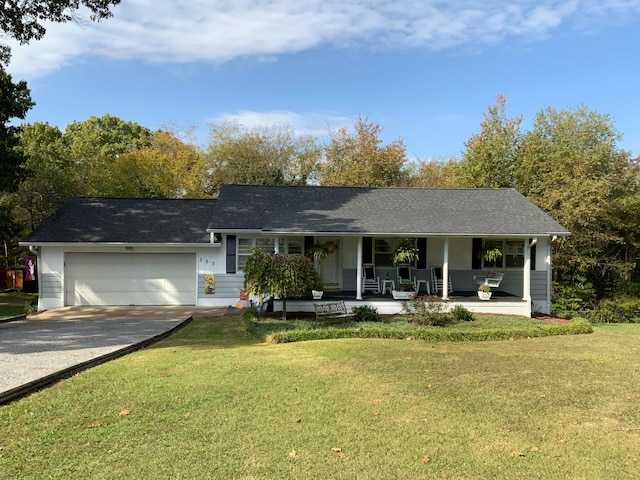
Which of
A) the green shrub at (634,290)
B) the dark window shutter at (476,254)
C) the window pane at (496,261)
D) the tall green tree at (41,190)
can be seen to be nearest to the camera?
the dark window shutter at (476,254)

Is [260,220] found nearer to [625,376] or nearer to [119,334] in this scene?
[119,334]

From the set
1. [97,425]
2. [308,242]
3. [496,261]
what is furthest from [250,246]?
[97,425]

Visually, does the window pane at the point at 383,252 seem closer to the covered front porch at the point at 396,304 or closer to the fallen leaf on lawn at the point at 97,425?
the covered front porch at the point at 396,304

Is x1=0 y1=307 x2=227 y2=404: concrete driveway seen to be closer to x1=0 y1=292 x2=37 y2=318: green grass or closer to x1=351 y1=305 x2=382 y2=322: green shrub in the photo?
x1=0 y1=292 x2=37 y2=318: green grass

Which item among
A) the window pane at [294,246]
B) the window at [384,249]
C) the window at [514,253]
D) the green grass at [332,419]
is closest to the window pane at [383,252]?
the window at [384,249]

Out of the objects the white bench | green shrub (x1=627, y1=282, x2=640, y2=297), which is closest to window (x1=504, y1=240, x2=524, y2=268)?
the white bench

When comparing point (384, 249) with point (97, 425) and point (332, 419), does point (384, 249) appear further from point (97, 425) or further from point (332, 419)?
point (97, 425)

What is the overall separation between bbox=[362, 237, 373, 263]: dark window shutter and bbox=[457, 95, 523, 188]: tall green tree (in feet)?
40.8

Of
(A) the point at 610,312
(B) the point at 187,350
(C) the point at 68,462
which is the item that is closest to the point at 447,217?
(A) the point at 610,312

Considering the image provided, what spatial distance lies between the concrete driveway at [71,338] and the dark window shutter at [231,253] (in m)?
1.41

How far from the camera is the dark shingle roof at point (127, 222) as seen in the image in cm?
1548

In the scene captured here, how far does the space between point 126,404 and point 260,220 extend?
10.6m

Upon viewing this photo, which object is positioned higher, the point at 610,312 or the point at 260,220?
the point at 260,220

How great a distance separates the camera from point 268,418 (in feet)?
15.4
